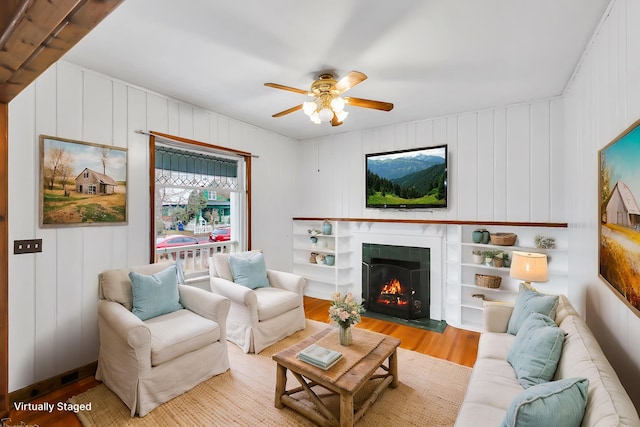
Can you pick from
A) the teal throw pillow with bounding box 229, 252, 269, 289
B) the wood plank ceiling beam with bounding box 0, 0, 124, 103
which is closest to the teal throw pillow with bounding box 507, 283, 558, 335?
the teal throw pillow with bounding box 229, 252, 269, 289

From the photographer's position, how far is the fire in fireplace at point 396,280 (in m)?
3.90

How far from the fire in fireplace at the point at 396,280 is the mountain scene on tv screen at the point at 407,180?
670 millimetres

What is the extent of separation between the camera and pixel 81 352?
2.55 meters

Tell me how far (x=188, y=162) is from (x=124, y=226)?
1.04m

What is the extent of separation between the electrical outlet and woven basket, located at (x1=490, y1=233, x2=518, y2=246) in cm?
436

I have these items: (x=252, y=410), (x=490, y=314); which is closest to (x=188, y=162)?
(x=252, y=410)

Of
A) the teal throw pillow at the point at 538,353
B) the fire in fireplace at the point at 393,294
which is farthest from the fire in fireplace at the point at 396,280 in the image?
the teal throw pillow at the point at 538,353

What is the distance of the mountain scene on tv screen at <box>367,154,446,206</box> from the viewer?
12.4ft

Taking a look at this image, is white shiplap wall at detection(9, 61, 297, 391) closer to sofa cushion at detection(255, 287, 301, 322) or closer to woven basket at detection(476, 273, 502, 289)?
sofa cushion at detection(255, 287, 301, 322)

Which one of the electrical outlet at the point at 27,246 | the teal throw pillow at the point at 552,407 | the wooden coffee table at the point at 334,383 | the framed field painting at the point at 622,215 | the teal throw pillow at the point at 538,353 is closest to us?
the teal throw pillow at the point at 552,407

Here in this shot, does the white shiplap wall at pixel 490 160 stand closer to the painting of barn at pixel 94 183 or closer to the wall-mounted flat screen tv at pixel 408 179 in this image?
the wall-mounted flat screen tv at pixel 408 179

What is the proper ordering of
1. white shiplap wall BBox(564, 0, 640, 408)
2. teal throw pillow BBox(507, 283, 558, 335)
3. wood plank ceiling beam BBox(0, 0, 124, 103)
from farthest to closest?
teal throw pillow BBox(507, 283, 558, 335) → white shiplap wall BBox(564, 0, 640, 408) → wood plank ceiling beam BBox(0, 0, 124, 103)

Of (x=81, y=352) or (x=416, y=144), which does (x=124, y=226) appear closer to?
(x=81, y=352)

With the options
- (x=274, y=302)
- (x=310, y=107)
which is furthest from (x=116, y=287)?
(x=310, y=107)
